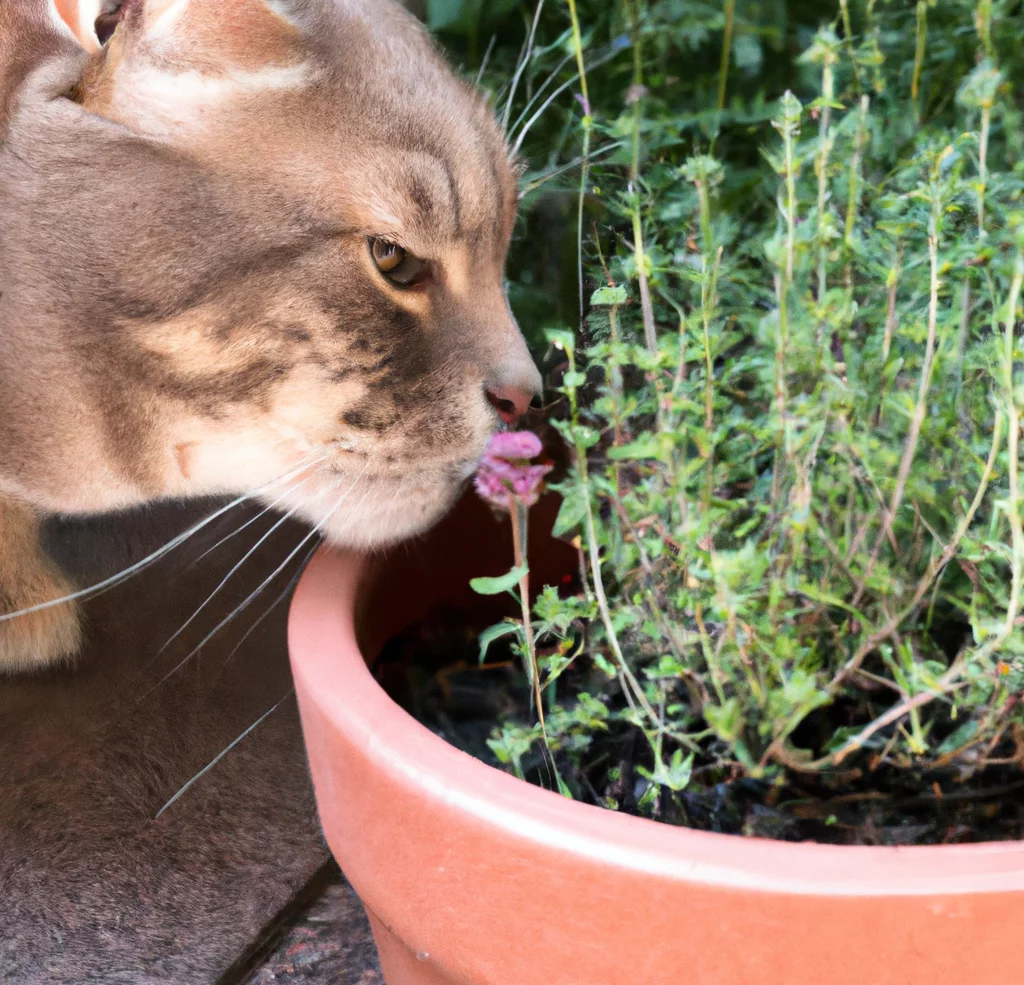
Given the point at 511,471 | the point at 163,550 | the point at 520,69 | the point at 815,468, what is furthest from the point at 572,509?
the point at 520,69

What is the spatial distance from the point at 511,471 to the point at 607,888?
284mm

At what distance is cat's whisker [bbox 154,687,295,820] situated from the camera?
46.1 inches

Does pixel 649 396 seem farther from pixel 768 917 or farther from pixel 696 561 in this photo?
pixel 768 917

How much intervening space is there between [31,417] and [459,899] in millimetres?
582

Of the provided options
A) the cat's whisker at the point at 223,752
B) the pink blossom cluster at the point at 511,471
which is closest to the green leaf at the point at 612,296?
the pink blossom cluster at the point at 511,471

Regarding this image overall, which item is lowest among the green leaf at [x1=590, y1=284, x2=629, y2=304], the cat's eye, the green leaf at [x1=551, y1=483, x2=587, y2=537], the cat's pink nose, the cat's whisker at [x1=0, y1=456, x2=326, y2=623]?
the cat's whisker at [x1=0, y1=456, x2=326, y2=623]

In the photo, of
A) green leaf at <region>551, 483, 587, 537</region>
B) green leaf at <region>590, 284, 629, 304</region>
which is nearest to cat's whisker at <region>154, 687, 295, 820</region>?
green leaf at <region>551, 483, 587, 537</region>

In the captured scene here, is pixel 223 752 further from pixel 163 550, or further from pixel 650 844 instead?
pixel 650 844

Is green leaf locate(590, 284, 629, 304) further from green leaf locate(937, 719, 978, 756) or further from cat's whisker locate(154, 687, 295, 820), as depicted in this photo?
cat's whisker locate(154, 687, 295, 820)

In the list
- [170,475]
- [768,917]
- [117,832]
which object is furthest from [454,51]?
[768,917]

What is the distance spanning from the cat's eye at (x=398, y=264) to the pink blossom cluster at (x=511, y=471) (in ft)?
0.75

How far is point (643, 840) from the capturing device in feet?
1.92

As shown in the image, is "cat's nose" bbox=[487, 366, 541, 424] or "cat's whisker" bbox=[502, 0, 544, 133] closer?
"cat's nose" bbox=[487, 366, 541, 424]

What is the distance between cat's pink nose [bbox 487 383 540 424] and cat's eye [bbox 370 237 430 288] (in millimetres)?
117
